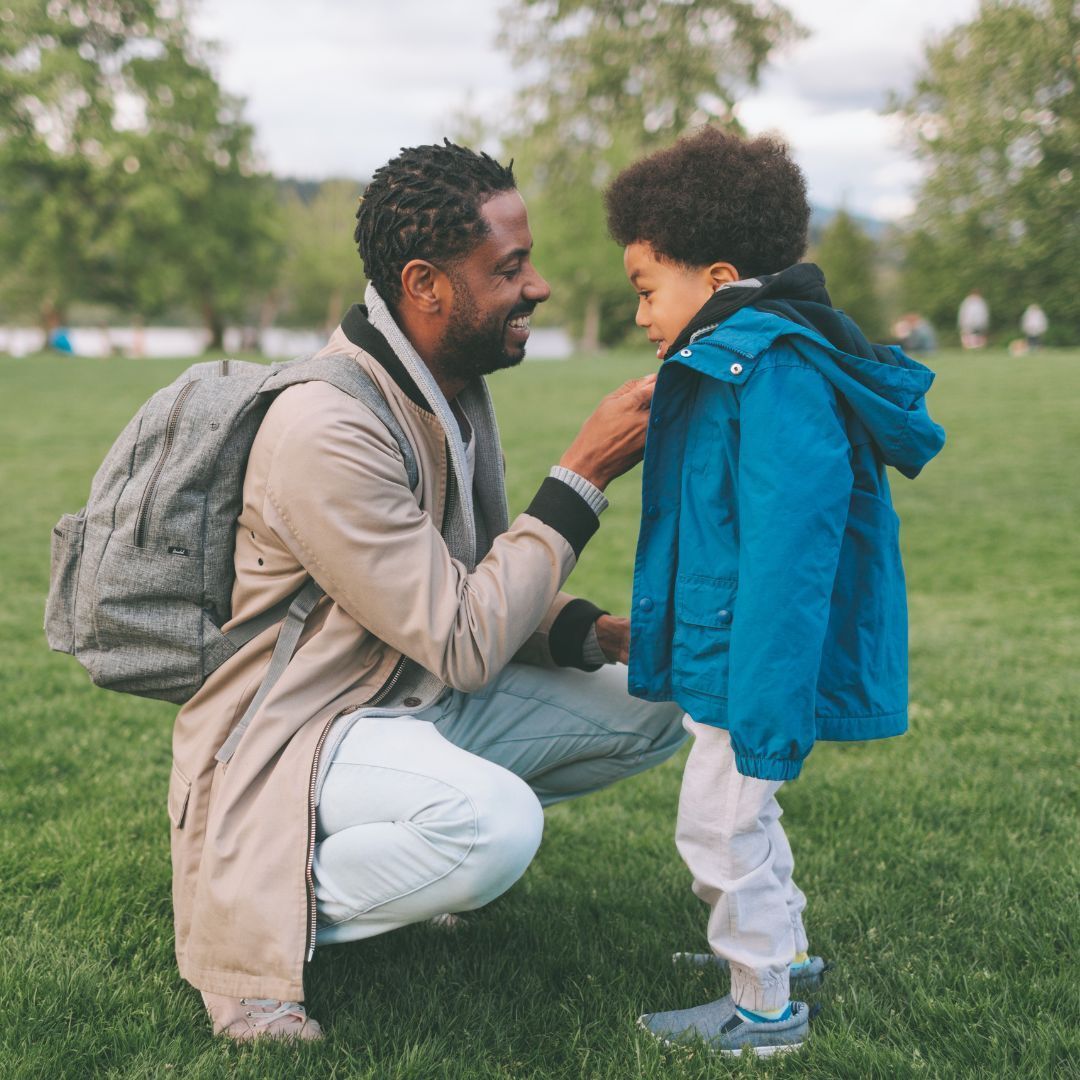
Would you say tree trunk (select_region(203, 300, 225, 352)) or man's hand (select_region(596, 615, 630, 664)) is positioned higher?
man's hand (select_region(596, 615, 630, 664))

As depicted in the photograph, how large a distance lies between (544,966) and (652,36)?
49.3 feet

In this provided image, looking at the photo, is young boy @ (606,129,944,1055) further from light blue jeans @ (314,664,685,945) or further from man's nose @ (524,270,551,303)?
light blue jeans @ (314,664,685,945)

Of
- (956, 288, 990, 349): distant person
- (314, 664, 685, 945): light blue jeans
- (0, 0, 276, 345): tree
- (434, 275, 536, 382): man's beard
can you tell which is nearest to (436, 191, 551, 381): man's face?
(434, 275, 536, 382): man's beard

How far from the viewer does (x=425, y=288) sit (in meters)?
2.71

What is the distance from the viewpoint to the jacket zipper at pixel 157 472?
2.50 m

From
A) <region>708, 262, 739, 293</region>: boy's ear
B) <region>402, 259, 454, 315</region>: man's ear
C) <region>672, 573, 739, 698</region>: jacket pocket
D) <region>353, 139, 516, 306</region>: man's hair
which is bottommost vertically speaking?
<region>672, 573, 739, 698</region>: jacket pocket

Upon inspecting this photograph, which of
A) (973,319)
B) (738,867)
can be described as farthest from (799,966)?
(973,319)

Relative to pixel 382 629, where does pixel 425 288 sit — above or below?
above

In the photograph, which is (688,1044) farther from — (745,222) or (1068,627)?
(1068,627)

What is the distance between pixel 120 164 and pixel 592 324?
A: 1055 inches

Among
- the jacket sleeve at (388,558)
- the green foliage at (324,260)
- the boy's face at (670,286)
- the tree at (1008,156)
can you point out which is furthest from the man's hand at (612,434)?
the green foliage at (324,260)

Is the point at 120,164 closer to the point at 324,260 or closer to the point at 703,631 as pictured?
the point at 324,260

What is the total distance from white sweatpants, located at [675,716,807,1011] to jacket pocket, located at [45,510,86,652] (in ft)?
4.65

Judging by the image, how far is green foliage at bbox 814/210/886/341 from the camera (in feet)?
188
